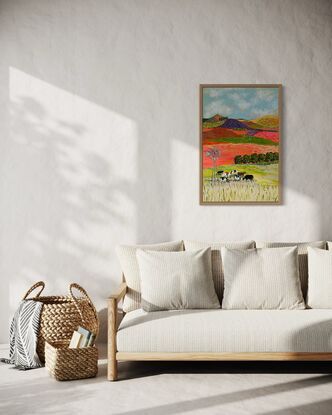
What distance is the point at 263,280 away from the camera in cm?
439

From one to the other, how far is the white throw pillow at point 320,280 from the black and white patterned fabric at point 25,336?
2.08 meters

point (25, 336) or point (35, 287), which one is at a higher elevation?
point (35, 287)

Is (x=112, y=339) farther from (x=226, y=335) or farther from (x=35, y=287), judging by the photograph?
(x=35, y=287)

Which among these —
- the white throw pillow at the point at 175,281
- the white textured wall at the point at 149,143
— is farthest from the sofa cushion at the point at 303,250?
the white throw pillow at the point at 175,281

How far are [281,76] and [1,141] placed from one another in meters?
2.48

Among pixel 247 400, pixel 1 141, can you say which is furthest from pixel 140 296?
pixel 1 141

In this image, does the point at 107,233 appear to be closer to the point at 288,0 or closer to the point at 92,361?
the point at 92,361

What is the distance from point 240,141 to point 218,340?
1840mm

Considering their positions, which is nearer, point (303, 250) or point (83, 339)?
point (83, 339)

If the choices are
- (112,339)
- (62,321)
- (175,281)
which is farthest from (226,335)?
(62,321)

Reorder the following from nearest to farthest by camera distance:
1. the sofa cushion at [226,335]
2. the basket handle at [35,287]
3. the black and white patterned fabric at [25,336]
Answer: the sofa cushion at [226,335] < the black and white patterned fabric at [25,336] < the basket handle at [35,287]

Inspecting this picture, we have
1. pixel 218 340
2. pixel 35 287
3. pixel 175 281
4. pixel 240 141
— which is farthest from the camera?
pixel 240 141

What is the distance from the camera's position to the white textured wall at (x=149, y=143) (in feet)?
16.4

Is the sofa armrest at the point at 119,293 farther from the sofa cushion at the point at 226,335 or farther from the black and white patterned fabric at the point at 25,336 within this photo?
the black and white patterned fabric at the point at 25,336
